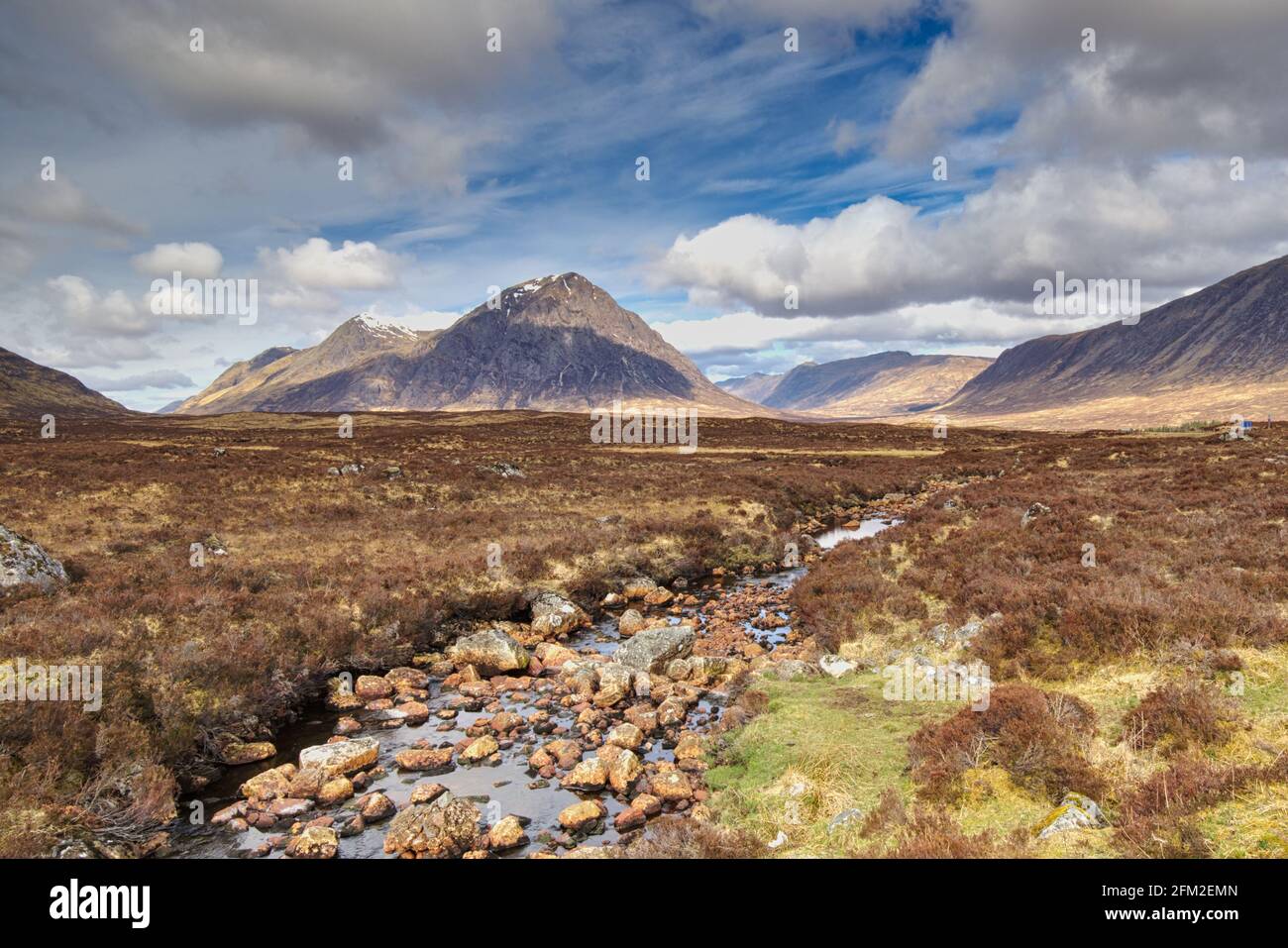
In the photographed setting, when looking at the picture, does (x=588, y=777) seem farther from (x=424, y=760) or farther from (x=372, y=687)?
(x=372, y=687)

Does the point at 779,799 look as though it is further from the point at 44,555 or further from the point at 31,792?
the point at 44,555

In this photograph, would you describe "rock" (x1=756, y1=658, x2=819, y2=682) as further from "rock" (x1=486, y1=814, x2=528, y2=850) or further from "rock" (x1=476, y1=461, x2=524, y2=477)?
"rock" (x1=476, y1=461, x2=524, y2=477)

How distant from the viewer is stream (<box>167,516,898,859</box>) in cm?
1027

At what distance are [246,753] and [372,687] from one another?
135 inches

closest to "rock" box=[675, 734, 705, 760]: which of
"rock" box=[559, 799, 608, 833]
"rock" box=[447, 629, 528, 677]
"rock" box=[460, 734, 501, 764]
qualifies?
"rock" box=[559, 799, 608, 833]

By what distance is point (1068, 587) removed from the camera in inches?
578

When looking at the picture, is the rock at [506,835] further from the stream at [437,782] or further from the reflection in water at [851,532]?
the reflection in water at [851,532]

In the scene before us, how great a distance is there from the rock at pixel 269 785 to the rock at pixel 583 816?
17.6 ft

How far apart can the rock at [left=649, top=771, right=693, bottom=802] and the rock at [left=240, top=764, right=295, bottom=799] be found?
271 inches

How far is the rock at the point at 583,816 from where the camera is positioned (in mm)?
10539

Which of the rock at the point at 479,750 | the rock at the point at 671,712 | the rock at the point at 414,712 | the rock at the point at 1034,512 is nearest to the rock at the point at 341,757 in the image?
the rock at the point at 414,712

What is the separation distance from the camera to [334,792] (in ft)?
38.1

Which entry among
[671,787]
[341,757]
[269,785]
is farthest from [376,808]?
[671,787]
